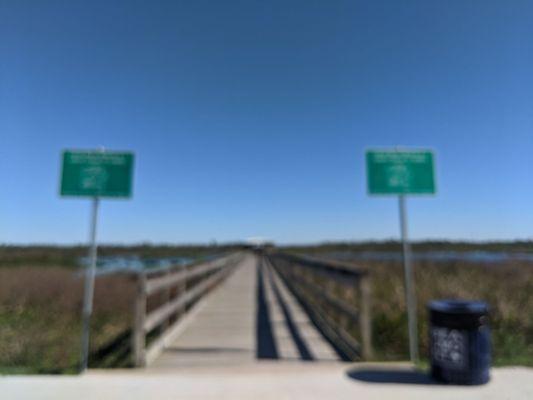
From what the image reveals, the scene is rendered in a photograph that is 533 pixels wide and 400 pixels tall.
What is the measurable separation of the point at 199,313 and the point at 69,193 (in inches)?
181

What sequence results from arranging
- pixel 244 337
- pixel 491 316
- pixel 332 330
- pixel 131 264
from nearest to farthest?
pixel 244 337 < pixel 332 330 < pixel 491 316 < pixel 131 264

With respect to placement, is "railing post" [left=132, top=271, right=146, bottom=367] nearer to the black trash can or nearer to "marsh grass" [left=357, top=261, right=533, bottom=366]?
"marsh grass" [left=357, top=261, right=533, bottom=366]

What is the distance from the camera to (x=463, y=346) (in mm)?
3521

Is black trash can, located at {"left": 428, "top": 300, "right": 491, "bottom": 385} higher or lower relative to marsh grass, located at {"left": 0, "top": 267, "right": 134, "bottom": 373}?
higher

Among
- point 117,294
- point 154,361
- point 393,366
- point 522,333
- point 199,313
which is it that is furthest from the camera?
point 117,294

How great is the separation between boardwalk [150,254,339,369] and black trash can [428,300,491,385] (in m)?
1.49

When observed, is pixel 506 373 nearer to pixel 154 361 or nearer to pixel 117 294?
pixel 154 361

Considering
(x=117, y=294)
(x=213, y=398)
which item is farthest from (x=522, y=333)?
(x=117, y=294)

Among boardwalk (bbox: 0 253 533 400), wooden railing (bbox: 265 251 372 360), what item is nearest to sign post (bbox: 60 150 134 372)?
boardwalk (bbox: 0 253 533 400)

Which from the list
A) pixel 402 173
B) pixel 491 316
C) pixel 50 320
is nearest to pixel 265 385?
pixel 402 173

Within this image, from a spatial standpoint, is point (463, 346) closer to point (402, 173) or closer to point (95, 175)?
point (402, 173)

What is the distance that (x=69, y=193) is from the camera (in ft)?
14.3

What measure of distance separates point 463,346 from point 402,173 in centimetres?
228

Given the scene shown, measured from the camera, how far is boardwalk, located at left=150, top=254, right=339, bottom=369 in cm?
464
